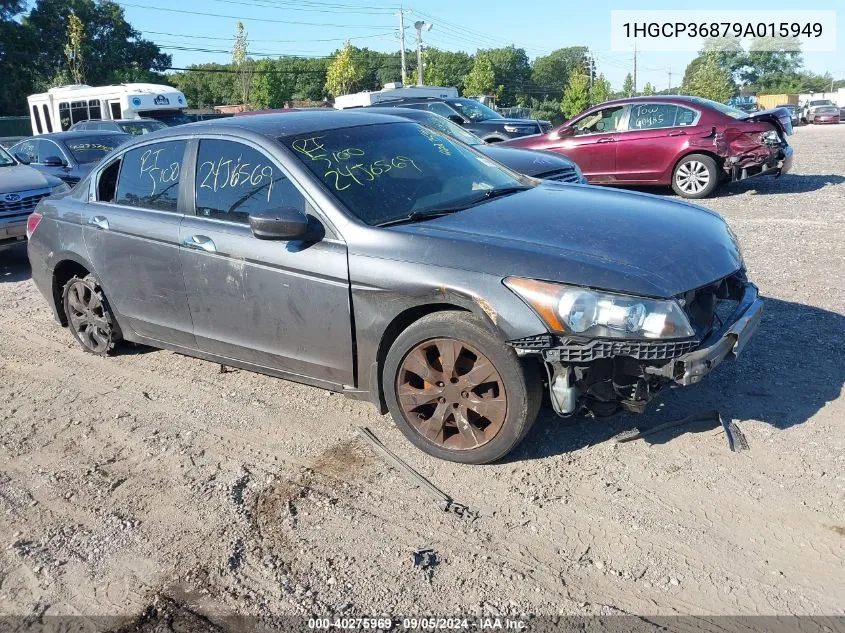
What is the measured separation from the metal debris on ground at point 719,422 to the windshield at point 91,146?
10759mm

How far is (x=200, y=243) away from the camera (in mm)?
4430

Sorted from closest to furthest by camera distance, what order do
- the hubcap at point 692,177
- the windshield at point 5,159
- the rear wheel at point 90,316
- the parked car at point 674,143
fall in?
1. the rear wheel at point 90,316
2. the windshield at point 5,159
3. the parked car at point 674,143
4. the hubcap at point 692,177

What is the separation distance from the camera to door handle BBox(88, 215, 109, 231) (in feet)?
16.7

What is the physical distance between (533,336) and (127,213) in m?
3.01

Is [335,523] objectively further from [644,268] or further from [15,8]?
[15,8]

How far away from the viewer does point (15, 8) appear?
59062 mm

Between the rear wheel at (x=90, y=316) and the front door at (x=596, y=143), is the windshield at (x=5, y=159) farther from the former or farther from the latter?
the front door at (x=596, y=143)

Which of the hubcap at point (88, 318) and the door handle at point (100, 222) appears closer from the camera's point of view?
the door handle at point (100, 222)

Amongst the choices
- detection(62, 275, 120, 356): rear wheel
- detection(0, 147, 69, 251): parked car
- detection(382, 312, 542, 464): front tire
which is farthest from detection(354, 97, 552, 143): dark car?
detection(382, 312, 542, 464): front tire

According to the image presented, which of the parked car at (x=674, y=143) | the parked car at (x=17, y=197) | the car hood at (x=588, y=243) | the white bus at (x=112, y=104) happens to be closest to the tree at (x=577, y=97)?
the white bus at (x=112, y=104)

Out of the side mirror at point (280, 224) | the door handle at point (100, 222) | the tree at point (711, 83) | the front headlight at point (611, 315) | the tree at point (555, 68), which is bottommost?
the front headlight at point (611, 315)

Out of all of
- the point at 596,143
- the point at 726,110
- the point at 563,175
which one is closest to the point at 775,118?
the point at 726,110

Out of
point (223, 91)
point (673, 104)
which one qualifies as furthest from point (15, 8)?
point (673, 104)

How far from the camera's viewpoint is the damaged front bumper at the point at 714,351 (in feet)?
10.9
